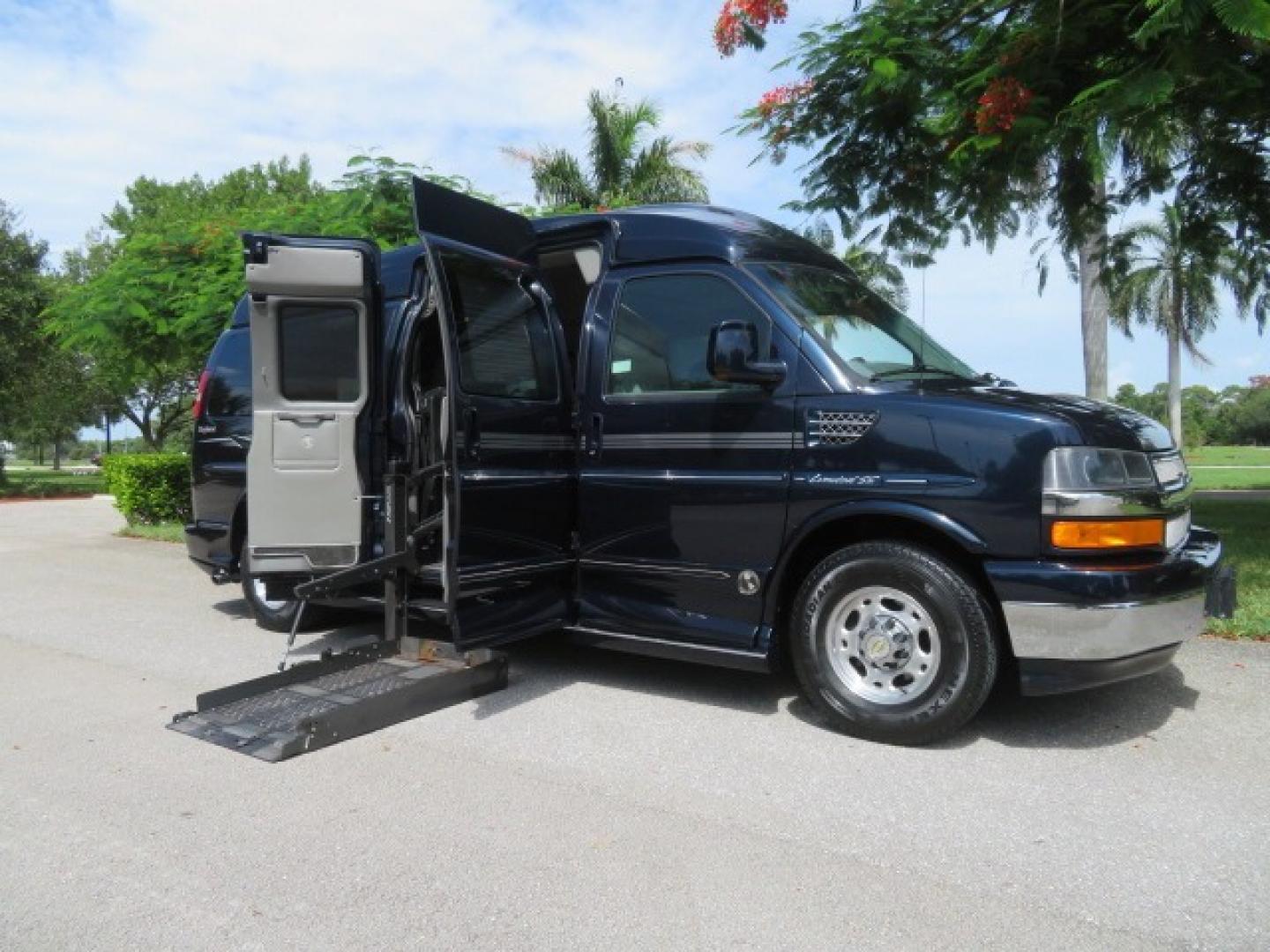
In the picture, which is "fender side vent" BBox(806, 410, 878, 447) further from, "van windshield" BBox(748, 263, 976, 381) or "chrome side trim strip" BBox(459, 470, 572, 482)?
"chrome side trim strip" BBox(459, 470, 572, 482)

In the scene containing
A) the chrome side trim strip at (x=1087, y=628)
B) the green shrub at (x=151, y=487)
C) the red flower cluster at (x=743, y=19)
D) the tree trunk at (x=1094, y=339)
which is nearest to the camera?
the chrome side trim strip at (x=1087, y=628)

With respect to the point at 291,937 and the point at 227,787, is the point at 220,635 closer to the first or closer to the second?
the point at 227,787

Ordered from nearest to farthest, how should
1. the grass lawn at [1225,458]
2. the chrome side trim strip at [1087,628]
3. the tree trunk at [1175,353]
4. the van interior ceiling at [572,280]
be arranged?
the chrome side trim strip at [1087,628]
the van interior ceiling at [572,280]
the tree trunk at [1175,353]
the grass lawn at [1225,458]

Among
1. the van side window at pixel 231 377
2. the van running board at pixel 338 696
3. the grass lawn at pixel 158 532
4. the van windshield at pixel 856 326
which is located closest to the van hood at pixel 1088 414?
the van windshield at pixel 856 326

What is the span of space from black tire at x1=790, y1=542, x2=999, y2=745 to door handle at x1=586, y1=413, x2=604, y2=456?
56.1 inches

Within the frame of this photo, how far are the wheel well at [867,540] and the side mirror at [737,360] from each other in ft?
2.55

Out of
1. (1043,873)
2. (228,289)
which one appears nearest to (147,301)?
(228,289)

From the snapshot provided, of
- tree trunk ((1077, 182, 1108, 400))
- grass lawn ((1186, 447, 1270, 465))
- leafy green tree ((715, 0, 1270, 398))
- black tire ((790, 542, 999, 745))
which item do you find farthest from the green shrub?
grass lawn ((1186, 447, 1270, 465))

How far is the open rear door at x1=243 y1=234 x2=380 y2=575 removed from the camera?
20.4 ft

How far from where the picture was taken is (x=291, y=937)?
289 cm

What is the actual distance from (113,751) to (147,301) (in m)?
8.94

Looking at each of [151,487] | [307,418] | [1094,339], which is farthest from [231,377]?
[1094,339]

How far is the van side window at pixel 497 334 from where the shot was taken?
5105 mm

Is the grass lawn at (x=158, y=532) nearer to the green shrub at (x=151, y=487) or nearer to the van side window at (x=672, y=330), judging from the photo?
the green shrub at (x=151, y=487)
